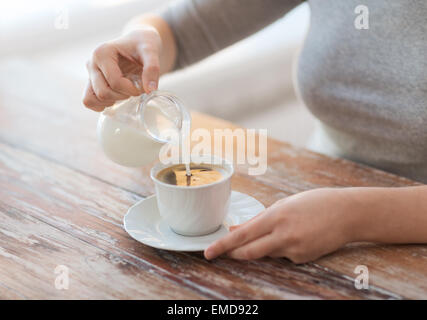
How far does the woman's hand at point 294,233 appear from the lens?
66cm

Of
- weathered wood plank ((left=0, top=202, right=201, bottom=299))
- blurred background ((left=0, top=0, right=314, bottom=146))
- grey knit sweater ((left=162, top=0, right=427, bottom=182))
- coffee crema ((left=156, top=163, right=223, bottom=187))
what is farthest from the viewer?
blurred background ((left=0, top=0, right=314, bottom=146))

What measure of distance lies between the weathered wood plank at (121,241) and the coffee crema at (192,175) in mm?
98

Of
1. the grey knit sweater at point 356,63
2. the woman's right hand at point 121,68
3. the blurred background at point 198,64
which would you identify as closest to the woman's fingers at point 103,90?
the woman's right hand at point 121,68

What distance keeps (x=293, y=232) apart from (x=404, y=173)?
462 mm

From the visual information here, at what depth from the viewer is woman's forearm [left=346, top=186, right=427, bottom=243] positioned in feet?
2.29

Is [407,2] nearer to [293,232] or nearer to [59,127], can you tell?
[293,232]

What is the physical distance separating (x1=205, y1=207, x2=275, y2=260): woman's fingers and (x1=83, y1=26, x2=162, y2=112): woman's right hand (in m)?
0.27

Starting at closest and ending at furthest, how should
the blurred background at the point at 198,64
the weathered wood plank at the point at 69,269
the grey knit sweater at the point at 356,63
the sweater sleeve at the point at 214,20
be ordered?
the weathered wood plank at the point at 69,269 → the grey knit sweater at the point at 356,63 → the sweater sleeve at the point at 214,20 → the blurred background at the point at 198,64

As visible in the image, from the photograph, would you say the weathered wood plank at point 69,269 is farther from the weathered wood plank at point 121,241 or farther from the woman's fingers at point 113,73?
the woman's fingers at point 113,73

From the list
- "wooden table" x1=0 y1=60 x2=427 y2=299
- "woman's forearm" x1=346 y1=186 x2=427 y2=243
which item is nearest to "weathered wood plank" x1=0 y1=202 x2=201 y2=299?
"wooden table" x1=0 y1=60 x2=427 y2=299

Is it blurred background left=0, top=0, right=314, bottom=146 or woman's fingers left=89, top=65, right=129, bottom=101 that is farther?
blurred background left=0, top=0, right=314, bottom=146

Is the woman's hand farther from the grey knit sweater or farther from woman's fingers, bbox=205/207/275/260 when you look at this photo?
the grey knit sweater
